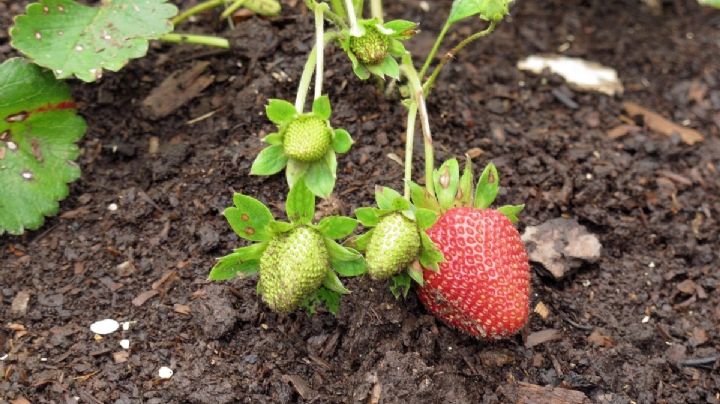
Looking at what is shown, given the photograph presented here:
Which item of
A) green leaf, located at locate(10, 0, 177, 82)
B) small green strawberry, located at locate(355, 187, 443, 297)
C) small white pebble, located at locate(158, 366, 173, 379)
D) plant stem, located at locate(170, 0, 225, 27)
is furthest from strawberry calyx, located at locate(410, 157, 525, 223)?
plant stem, located at locate(170, 0, 225, 27)

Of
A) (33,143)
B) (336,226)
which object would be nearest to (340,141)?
(336,226)

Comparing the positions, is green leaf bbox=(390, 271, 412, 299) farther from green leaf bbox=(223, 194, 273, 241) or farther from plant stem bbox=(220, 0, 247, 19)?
plant stem bbox=(220, 0, 247, 19)

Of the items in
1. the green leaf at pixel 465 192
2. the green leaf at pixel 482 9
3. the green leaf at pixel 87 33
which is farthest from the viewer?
the green leaf at pixel 87 33

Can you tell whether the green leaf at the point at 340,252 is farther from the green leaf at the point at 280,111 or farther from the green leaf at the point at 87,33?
the green leaf at the point at 87,33

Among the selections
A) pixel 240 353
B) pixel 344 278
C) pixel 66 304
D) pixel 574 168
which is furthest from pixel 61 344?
pixel 574 168

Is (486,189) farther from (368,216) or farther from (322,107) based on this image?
(322,107)

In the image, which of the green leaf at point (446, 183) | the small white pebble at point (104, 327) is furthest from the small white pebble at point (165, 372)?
the green leaf at point (446, 183)

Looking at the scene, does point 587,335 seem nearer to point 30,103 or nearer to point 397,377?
point 397,377
